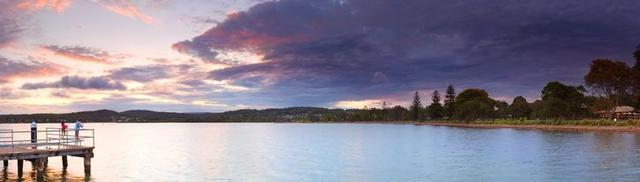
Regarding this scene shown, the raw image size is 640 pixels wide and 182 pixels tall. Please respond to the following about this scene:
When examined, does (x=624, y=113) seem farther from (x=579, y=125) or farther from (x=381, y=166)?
(x=381, y=166)

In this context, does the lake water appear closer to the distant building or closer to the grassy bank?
the grassy bank

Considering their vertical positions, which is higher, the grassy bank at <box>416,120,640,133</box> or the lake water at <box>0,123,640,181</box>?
the grassy bank at <box>416,120,640,133</box>

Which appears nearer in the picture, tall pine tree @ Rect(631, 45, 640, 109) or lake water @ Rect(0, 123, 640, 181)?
lake water @ Rect(0, 123, 640, 181)

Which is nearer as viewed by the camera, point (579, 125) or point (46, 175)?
point (46, 175)

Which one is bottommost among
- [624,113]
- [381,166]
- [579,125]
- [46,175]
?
[381,166]

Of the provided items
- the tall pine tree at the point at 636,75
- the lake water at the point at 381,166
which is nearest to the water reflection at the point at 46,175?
the lake water at the point at 381,166

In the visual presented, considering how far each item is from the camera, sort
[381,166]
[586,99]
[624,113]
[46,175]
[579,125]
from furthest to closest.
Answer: [586,99], [624,113], [579,125], [381,166], [46,175]

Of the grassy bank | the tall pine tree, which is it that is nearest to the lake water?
the grassy bank

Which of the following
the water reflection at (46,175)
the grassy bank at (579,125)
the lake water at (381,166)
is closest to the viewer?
the water reflection at (46,175)

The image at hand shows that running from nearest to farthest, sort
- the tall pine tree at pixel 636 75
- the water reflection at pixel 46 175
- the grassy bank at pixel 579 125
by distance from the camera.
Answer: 1. the water reflection at pixel 46 175
2. the grassy bank at pixel 579 125
3. the tall pine tree at pixel 636 75

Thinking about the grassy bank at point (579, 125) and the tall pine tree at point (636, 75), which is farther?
the tall pine tree at point (636, 75)

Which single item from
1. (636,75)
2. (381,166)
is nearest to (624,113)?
(636,75)

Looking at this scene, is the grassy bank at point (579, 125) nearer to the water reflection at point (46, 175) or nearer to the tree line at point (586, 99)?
the tree line at point (586, 99)

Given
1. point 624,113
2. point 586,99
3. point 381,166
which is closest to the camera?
point 381,166
